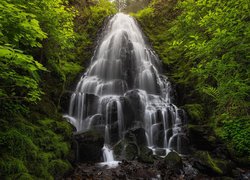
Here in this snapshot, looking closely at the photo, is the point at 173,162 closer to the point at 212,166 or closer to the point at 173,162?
the point at 173,162

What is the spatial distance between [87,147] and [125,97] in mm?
3866

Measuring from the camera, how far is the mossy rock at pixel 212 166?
718cm

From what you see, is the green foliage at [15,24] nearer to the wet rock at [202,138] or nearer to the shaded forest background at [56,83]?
the shaded forest background at [56,83]

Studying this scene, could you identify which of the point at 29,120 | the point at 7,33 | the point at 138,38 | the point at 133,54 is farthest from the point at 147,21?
the point at 7,33

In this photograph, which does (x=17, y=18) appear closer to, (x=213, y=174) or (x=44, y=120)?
(x=44, y=120)

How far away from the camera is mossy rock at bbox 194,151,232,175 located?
7.18 metres

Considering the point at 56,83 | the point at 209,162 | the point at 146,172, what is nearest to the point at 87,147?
the point at 146,172

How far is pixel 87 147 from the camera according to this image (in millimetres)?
8352

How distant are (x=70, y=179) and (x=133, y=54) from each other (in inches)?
433

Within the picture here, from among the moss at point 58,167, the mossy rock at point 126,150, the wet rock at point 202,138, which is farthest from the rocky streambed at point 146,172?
the wet rock at point 202,138

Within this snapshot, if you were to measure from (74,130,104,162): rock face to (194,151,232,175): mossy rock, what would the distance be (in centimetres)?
348

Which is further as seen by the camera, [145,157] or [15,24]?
[145,157]

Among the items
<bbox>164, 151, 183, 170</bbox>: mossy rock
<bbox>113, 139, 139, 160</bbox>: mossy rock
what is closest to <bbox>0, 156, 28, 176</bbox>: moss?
<bbox>113, 139, 139, 160</bbox>: mossy rock

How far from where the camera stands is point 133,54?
1606 cm
